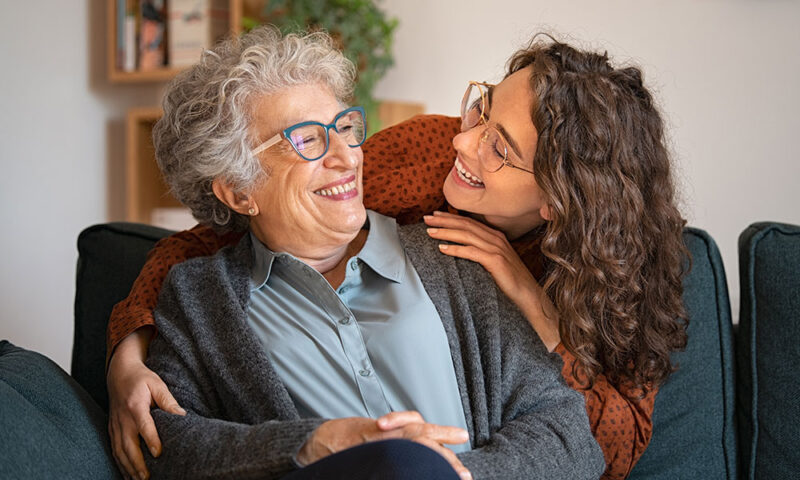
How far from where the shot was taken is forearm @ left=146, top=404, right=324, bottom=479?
1.23m

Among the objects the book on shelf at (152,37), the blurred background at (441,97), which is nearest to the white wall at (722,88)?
the blurred background at (441,97)

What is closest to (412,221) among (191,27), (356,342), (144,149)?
(356,342)

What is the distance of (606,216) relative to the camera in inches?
58.8

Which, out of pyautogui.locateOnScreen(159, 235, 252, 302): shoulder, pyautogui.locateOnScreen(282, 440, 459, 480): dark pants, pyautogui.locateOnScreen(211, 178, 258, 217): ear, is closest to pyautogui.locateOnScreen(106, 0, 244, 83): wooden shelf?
pyautogui.locateOnScreen(211, 178, 258, 217): ear

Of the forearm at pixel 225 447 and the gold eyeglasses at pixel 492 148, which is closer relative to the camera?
the forearm at pixel 225 447

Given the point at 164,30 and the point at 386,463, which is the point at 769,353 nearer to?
the point at 386,463

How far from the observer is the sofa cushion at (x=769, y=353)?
1.65 metres

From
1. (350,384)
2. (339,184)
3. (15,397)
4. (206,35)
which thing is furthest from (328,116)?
(206,35)

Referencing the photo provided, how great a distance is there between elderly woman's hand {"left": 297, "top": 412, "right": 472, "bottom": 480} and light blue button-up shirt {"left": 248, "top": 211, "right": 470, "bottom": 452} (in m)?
0.17

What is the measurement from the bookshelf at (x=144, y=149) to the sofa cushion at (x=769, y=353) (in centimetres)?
238

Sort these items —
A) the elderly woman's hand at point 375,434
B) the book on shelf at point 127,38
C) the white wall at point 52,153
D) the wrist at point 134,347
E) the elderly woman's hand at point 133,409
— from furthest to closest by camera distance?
the book on shelf at point 127,38 → the white wall at point 52,153 → the wrist at point 134,347 → the elderly woman's hand at point 133,409 → the elderly woman's hand at point 375,434

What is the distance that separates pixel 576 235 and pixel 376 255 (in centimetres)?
40

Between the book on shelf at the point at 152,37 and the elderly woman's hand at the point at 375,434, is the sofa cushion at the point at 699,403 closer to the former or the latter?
the elderly woman's hand at the point at 375,434

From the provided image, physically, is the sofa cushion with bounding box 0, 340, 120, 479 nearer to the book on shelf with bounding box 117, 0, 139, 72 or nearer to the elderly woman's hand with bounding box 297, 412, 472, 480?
the elderly woman's hand with bounding box 297, 412, 472, 480
